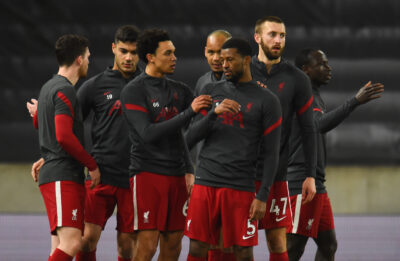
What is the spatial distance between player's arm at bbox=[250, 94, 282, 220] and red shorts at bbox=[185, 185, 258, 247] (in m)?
0.08

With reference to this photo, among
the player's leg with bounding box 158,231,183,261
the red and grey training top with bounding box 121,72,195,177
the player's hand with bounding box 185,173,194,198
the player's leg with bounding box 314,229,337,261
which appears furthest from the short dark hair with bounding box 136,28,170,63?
the player's leg with bounding box 314,229,337,261

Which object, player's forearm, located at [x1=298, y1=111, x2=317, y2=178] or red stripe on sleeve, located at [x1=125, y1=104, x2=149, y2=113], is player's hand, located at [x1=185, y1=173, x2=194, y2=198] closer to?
red stripe on sleeve, located at [x1=125, y1=104, x2=149, y2=113]

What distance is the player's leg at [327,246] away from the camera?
439 cm

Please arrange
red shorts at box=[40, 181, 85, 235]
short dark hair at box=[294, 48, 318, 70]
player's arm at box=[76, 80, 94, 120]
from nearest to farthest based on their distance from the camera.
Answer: red shorts at box=[40, 181, 85, 235] → player's arm at box=[76, 80, 94, 120] → short dark hair at box=[294, 48, 318, 70]

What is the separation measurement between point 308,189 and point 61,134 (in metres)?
1.55

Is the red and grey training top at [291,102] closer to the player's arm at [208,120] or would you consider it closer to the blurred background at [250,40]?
the player's arm at [208,120]

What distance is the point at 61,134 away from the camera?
3.50 meters

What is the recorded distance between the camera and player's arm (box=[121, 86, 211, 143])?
346cm

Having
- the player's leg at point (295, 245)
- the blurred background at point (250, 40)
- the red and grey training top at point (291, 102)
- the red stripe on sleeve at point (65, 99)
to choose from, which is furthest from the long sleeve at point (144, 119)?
the blurred background at point (250, 40)

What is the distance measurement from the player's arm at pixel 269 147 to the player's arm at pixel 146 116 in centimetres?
34

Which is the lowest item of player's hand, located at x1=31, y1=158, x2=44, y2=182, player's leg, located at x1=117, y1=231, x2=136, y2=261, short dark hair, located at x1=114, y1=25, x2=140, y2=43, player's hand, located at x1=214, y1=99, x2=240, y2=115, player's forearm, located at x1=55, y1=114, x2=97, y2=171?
player's leg, located at x1=117, y1=231, x2=136, y2=261

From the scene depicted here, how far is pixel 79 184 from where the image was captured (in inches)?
144

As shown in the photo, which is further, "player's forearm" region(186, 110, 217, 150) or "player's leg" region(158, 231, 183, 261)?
"player's leg" region(158, 231, 183, 261)

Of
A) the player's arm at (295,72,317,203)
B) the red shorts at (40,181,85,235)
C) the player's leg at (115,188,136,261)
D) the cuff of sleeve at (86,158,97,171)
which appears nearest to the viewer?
the red shorts at (40,181,85,235)
